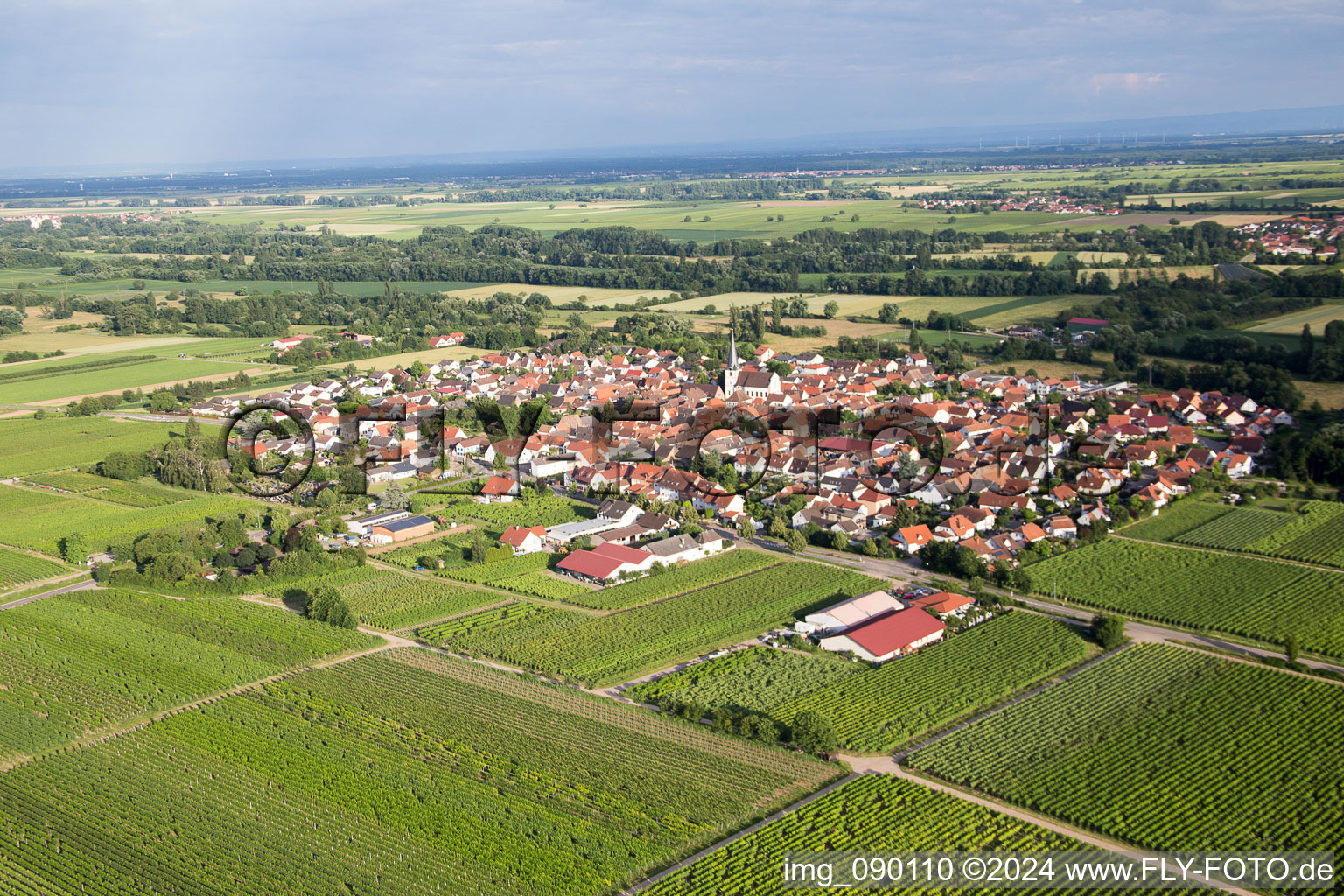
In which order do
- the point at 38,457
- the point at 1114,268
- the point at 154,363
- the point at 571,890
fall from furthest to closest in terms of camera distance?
the point at 1114,268 → the point at 154,363 → the point at 38,457 → the point at 571,890

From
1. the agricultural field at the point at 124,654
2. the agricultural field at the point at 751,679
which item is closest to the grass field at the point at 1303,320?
the agricultural field at the point at 751,679

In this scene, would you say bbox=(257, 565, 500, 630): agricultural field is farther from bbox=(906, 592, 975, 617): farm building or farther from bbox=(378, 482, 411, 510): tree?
bbox=(906, 592, 975, 617): farm building

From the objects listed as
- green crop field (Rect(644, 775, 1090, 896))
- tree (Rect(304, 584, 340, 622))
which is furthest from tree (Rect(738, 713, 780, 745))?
tree (Rect(304, 584, 340, 622))

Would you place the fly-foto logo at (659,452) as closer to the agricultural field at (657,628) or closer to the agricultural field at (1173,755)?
the agricultural field at (657,628)

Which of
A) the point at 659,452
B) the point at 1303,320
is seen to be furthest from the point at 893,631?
the point at 1303,320

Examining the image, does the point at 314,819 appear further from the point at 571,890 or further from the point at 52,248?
the point at 52,248

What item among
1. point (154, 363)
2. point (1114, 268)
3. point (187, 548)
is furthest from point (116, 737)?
point (1114, 268)
